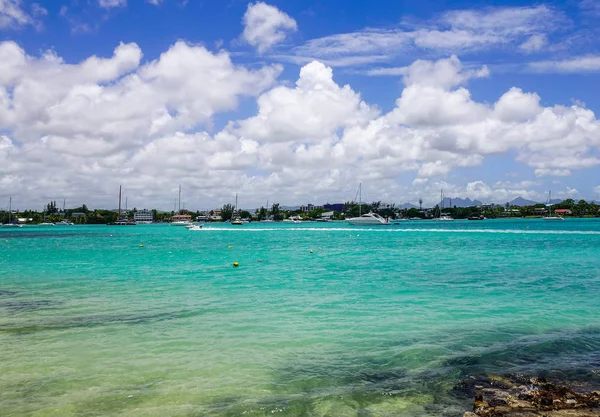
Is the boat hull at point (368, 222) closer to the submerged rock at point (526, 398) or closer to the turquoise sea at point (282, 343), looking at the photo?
the turquoise sea at point (282, 343)

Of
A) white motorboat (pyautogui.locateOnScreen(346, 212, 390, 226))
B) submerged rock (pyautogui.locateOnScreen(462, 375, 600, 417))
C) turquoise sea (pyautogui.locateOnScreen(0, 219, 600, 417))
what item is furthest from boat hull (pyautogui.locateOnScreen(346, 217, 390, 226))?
submerged rock (pyautogui.locateOnScreen(462, 375, 600, 417))

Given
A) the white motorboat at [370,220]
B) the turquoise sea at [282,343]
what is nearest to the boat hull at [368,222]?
the white motorboat at [370,220]

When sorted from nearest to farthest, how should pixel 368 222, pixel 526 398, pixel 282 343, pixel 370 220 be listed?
pixel 526 398 → pixel 282 343 → pixel 370 220 → pixel 368 222

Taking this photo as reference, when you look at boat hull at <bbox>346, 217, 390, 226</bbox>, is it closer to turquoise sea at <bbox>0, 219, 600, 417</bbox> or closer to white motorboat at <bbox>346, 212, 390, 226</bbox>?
white motorboat at <bbox>346, 212, 390, 226</bbox>

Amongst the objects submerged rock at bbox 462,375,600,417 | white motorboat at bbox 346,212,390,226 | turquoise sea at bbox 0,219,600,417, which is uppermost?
white motorboat at bbox 346,212,390,226

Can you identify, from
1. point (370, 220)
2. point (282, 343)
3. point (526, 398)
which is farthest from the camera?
point (370, 220)

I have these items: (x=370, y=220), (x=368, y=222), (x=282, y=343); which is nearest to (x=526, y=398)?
(x=282, y=343)

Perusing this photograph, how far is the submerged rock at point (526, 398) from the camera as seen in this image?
788cm

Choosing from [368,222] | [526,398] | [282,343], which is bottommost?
[282,343]

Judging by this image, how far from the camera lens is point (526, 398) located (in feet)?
28.0

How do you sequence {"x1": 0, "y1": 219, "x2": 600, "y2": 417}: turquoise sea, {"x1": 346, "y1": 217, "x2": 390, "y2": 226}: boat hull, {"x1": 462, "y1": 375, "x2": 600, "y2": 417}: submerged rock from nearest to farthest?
Answer: {"x1": 462, "y1": 375, "x2": 600, "y2": 417}: submerged rock, {"x1": 0, "y1": 219, "x2": 600, "y2": 417}: turquoise sea, {"x1": 346, "y1": 217, "x2": 390, "y2": 226}: boat hull

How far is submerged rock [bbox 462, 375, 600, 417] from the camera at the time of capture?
25.8 ft

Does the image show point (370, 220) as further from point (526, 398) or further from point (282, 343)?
point (526, 398)

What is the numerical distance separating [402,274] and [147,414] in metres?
23.2
